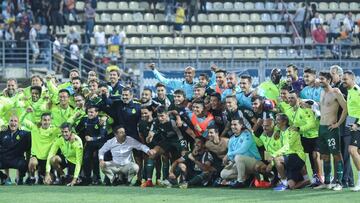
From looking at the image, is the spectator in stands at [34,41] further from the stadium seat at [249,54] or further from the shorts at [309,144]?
the shorts at [309,144]

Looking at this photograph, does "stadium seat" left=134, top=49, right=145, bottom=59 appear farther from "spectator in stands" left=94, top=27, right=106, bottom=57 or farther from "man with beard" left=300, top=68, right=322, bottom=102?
"man with beard" left=300, top=68, right=322, bottom=102

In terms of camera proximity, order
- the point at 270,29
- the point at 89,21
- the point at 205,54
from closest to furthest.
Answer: the point at 89,21 → the point at 205,54 → the point at 270,29

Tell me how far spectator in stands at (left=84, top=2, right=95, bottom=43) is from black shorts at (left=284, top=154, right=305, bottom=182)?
708 inches

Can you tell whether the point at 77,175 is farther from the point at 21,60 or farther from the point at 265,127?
the point at 21,60

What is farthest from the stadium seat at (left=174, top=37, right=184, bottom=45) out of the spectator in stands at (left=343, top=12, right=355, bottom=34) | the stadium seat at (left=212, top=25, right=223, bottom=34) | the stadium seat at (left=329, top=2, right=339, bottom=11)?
the stadium seat at (left=329, top=2, right=339, bottom=11)

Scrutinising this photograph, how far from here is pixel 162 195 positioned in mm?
15203

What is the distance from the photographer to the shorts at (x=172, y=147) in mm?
16934

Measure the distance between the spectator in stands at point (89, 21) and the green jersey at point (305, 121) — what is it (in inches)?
694

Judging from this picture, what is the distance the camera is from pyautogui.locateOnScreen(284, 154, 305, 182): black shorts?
15.9 metres

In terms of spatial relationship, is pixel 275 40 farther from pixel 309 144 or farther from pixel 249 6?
pixel 309 144

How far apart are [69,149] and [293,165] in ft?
12.2

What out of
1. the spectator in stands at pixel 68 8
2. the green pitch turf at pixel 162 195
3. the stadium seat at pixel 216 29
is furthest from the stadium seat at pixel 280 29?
the green pitch turf at pixel 162 195

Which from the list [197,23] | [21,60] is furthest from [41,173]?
[197,23]

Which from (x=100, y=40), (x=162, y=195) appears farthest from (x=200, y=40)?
(x=162, y=195)
